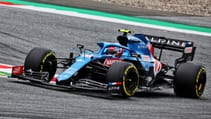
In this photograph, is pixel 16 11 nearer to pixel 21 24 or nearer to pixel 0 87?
pixel 21 24

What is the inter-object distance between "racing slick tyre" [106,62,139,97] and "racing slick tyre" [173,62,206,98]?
4.33ft

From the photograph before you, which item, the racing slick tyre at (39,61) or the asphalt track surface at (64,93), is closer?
the asphalt track surface at (64,93)

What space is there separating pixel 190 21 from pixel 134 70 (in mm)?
14012

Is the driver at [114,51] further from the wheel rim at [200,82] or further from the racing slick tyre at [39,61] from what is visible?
the wheel rim at [200,82]

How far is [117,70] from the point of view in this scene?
11336mm

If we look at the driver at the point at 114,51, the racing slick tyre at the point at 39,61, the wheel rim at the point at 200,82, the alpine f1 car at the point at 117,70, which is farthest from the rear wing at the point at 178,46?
the racing slick tyre at the point at 39,61

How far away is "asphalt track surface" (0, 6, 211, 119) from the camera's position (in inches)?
371

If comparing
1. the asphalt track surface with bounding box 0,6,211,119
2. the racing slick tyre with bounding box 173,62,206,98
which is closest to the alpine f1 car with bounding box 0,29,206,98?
the racing slick tyre with bounding box 173,62,206,98

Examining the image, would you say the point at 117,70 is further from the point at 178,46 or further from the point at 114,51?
the point at 178,46

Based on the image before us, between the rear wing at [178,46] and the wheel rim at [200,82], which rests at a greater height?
the rear wing at [178,46]

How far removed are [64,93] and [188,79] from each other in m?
2.46

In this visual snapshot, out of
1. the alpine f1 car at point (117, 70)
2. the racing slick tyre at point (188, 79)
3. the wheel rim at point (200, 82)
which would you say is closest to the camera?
the alpine f1 car at point (117, 70)

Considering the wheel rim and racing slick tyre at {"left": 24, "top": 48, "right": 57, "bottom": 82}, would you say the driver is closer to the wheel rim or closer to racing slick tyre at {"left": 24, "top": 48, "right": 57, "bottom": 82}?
racing slick tyre at {"left": 24, "top": 48, "right": 57, "bottom": 82}

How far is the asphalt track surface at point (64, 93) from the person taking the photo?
9.41 m
